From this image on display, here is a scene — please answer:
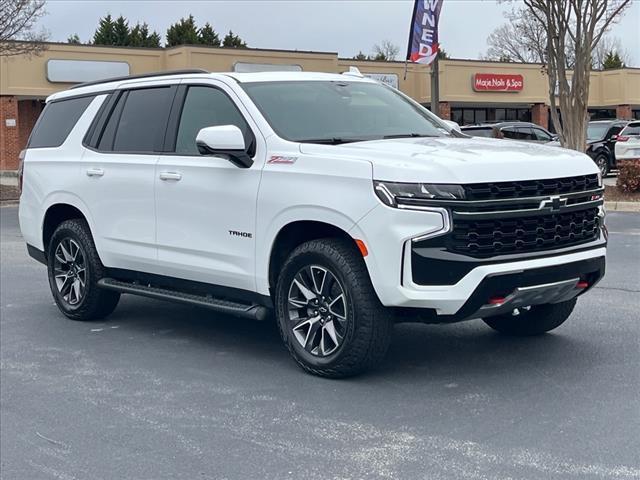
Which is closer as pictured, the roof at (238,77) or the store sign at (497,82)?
the roof at (238,77)

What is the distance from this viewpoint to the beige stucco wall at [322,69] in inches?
1422

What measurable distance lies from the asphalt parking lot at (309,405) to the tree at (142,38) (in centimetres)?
5411

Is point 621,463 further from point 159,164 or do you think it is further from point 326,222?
point 159,164

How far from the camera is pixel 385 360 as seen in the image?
621 centimetres

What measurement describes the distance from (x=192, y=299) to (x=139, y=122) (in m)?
1.59

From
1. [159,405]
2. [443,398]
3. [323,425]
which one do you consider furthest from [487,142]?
[159,405]

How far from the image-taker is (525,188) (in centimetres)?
532

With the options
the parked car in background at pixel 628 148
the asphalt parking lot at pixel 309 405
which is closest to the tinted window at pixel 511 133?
the parked car in background at pixel 628 148

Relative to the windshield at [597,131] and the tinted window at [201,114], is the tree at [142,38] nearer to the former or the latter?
Answer: the windshield at [597,131]

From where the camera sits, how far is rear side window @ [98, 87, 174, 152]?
7.08m

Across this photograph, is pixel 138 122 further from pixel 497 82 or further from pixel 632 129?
pixel 497 82

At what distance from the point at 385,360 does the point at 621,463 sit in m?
2.18

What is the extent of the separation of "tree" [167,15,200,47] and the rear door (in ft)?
184

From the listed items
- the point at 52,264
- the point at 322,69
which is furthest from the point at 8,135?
the point at 52,264
